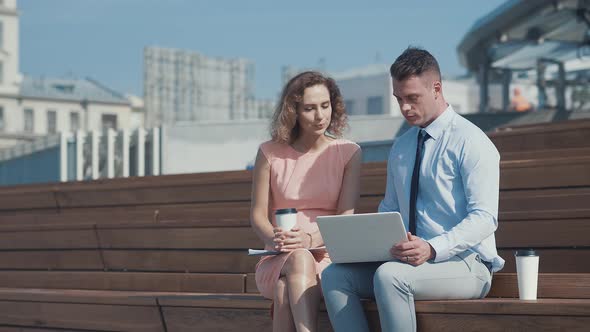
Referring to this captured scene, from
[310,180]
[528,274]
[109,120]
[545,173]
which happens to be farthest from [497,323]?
[109,120]

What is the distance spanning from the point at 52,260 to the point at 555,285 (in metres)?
3.92

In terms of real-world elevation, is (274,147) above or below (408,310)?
above

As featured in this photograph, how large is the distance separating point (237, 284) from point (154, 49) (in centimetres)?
7917

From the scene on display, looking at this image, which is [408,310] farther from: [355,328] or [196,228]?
[196,228]

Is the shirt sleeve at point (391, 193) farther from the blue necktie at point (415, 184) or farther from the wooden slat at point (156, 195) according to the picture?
the wooden slat at point (156, 195)

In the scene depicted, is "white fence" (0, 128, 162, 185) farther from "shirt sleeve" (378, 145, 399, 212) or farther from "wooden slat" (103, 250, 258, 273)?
"shirt sleeve" (378, 145, 399, 212)

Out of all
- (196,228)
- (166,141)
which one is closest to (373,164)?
(196,228)

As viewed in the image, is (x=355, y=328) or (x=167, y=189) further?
(x=167, y=189)

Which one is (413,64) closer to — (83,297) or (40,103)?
(83,297)

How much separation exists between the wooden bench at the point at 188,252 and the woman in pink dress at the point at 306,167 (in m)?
0.36

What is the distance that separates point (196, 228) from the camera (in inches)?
261

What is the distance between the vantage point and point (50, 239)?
742 cm

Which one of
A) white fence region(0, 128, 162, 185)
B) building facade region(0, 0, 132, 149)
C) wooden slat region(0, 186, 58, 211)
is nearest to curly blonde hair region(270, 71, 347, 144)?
wooden slat region(0, 186, 58, 211)

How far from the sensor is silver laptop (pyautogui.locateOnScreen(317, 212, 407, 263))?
4.22 metres
